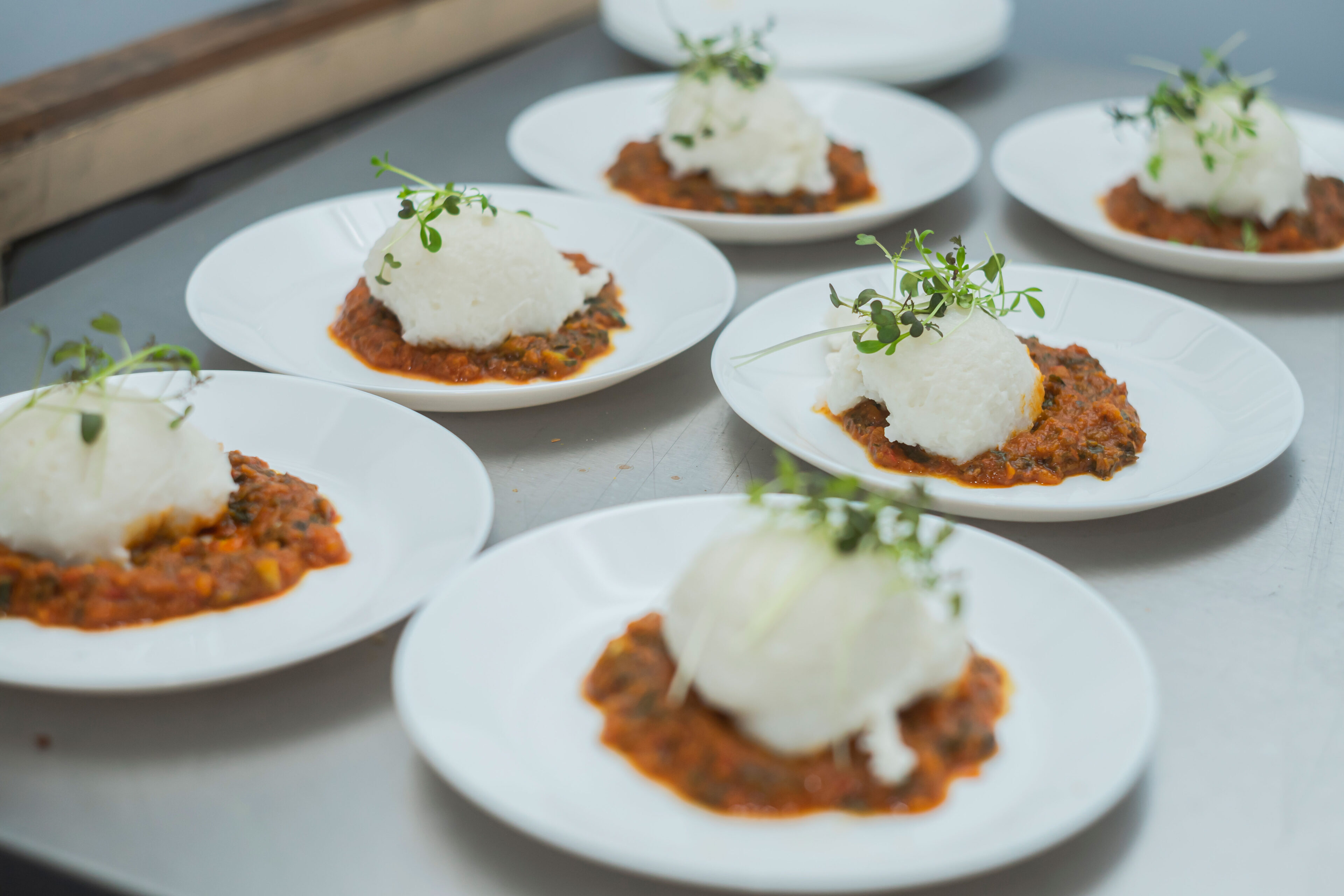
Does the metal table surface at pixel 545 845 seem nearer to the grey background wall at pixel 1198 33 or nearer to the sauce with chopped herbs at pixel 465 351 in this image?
the sauce with chopped herbs at pixel 465 351

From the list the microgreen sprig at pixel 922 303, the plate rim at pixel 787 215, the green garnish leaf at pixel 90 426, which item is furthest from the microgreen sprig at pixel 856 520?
the plate rim at pixel 787 215

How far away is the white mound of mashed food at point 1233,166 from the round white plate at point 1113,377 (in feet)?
1.19

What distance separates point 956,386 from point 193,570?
111 cm

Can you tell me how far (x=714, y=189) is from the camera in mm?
2676

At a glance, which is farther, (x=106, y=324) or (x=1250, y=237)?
(x=1250, y=237)

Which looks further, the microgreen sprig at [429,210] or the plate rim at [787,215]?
the plate rim at [787,215]

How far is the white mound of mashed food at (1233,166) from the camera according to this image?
2.53m

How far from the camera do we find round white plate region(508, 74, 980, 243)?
8.25 ft

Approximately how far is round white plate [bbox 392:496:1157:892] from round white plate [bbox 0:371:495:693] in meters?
0.12

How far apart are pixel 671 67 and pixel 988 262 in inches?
71.7

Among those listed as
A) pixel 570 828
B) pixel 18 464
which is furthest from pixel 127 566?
pixel 570 828

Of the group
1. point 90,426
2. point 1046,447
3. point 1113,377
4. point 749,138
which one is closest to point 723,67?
point 749,138

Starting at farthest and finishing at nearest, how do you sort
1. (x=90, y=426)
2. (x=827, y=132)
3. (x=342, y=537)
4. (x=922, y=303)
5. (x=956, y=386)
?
(x=827, y=132), (x=922, y=303), (x=956, y=386), (x=342, y=537), (x=90, y=426)

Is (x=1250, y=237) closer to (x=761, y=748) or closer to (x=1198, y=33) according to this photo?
(x=761, y=748)
